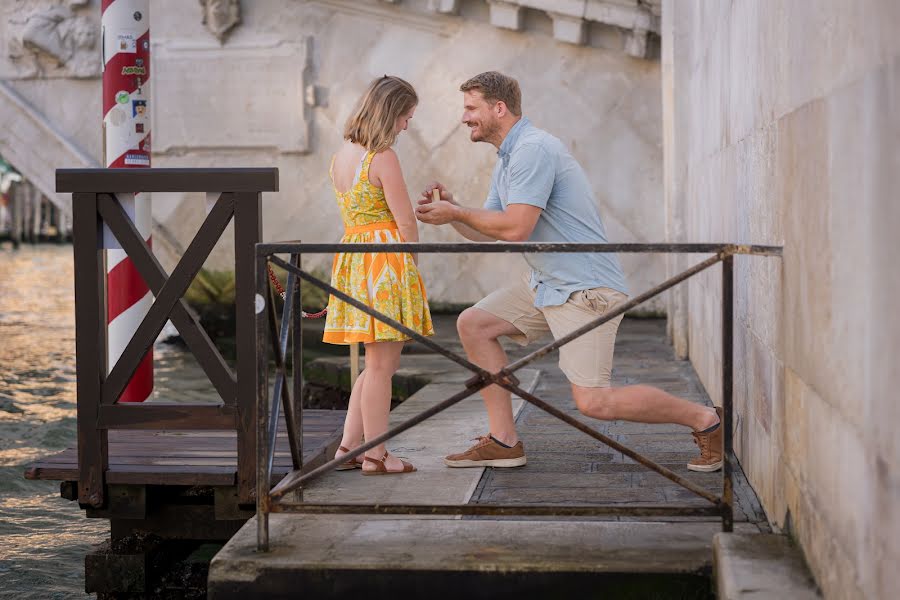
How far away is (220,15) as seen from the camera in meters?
11.8

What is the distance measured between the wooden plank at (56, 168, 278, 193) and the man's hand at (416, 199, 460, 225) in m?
0.48

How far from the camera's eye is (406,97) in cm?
449

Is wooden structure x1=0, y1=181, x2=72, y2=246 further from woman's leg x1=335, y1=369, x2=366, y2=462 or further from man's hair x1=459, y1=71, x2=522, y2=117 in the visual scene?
man's hair x1=459, y1=71, x2=522, y2=117

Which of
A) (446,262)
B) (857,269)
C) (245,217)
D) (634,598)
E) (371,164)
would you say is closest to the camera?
(857,269)

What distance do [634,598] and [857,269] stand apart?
1149 mm

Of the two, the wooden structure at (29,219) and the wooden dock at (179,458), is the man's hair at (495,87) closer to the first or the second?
the wooden dock at (179,458)

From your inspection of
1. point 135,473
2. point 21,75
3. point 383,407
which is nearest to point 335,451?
point 383,407

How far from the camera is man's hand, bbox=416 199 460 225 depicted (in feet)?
13.2

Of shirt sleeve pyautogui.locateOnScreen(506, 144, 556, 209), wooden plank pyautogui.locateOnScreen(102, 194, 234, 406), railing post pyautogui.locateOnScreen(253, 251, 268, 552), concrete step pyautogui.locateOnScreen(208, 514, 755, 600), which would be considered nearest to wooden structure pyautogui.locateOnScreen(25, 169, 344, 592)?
wooden plank pyautogui.locateOnScreen(102, 194, 234, 406)

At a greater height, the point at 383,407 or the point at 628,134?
the point at 628,134

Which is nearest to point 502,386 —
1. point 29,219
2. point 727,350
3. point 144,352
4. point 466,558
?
point 466,558

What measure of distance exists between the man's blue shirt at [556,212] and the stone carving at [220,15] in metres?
8.06

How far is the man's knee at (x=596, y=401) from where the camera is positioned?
4156 mm

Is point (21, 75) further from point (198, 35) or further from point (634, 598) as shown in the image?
point (634, 598)
